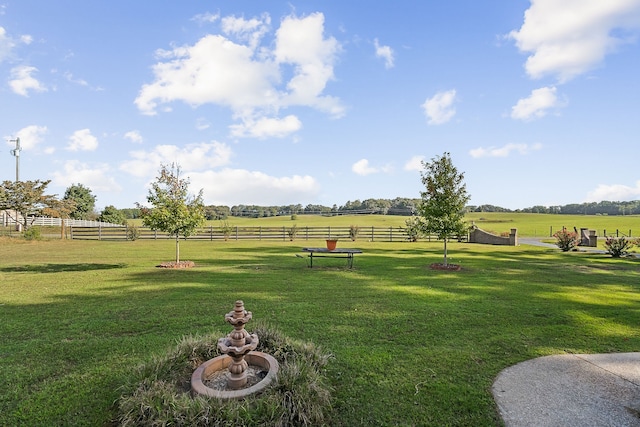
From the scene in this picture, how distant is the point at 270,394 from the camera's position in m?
2.88

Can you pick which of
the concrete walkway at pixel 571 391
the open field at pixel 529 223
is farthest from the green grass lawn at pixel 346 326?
the open field at pixel 529 223

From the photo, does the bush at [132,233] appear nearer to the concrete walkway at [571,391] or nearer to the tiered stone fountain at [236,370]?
the tiered stone fountain at [236,370]

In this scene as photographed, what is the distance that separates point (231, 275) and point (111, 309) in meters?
3.76

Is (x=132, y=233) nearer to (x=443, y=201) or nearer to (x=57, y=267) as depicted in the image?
(x=57, y=267)

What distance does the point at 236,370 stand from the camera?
10.2 feet

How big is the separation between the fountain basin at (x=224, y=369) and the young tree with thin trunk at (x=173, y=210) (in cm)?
891

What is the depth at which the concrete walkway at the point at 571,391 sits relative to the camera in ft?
9.23

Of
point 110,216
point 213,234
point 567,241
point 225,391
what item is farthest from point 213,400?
point 110,216

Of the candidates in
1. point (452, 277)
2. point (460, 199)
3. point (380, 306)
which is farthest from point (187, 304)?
point (460, 199)

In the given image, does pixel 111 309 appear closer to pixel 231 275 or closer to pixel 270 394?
pixel 231 275

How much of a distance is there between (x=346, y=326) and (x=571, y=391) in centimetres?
277

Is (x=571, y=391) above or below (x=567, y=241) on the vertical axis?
below

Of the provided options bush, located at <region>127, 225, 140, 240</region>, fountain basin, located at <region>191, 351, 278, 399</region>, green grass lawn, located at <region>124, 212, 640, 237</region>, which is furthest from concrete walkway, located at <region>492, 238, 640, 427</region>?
green grass lawn, located at <region>124, 212, 640, 237</region>

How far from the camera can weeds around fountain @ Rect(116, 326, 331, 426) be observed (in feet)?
8.53
